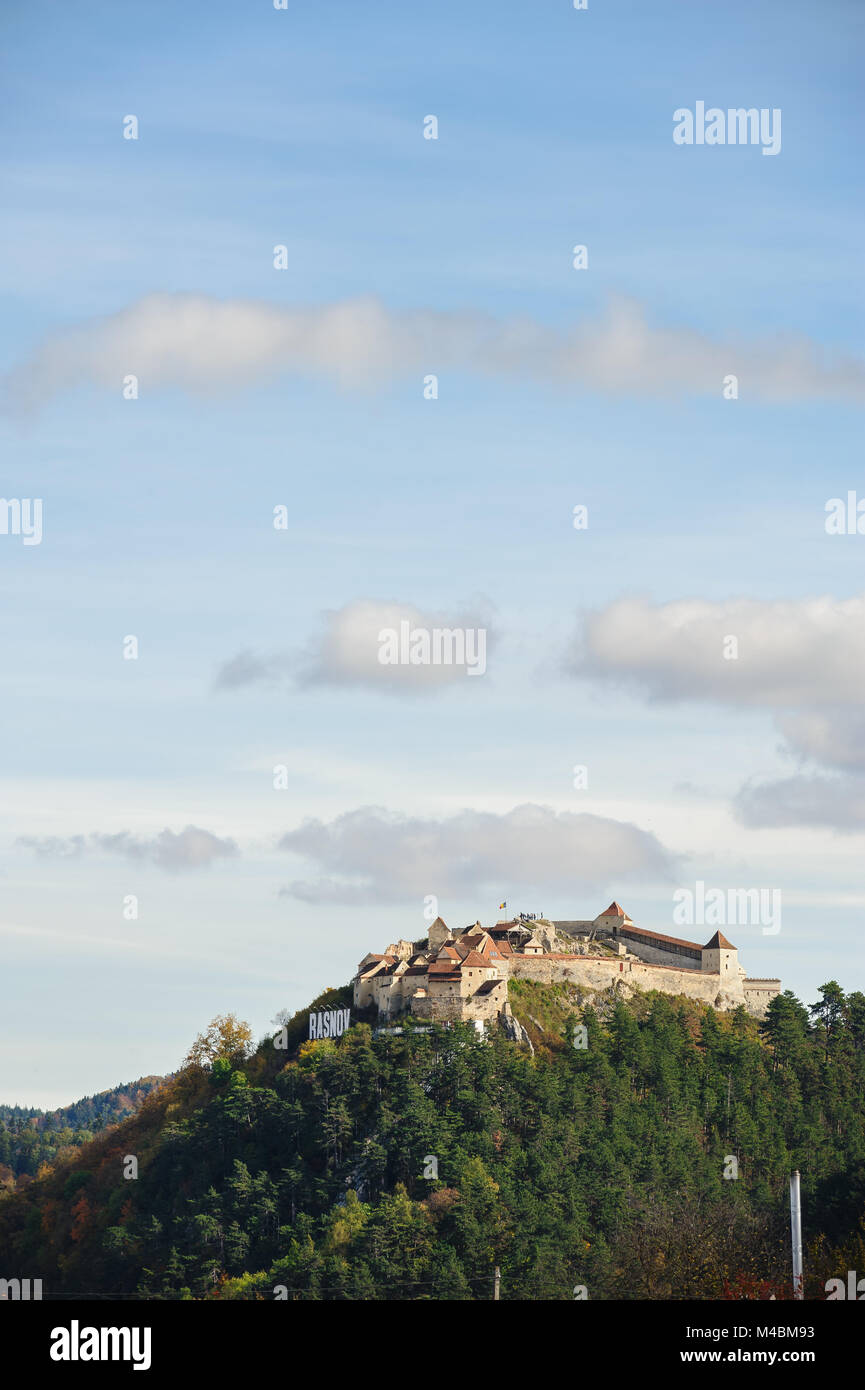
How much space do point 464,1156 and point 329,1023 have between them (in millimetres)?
16665

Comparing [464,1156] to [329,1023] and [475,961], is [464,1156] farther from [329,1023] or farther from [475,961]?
[329,1023]

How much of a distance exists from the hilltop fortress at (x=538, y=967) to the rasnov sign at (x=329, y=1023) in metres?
1.31

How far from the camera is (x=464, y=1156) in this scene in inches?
3787

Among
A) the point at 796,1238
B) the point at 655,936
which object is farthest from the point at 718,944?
the point at 796,1238

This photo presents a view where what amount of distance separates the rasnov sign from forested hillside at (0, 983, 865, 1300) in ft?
6.34

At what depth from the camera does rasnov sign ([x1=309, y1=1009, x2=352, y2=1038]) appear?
10800 cm

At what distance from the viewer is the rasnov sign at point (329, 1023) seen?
108 m

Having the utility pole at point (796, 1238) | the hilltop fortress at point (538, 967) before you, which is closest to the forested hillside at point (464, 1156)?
the hilltop fortress at point (538, 967)

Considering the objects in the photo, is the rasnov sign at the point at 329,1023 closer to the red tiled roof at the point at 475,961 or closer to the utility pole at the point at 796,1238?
the red tiled roof at the point at 475,961

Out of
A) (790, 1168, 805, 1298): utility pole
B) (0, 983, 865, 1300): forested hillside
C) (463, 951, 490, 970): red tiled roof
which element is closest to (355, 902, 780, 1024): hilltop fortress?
(463, 951, 490, 970): red tiled roof
